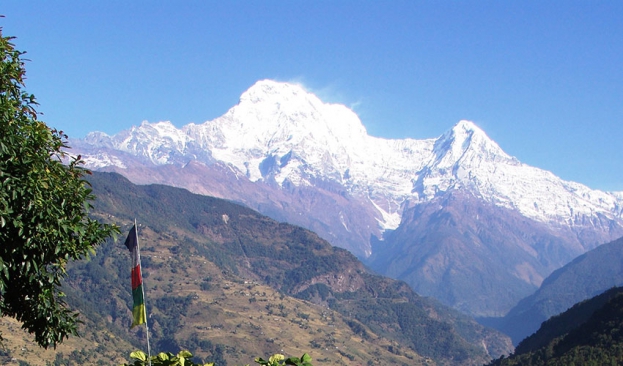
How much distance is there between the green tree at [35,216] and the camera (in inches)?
688

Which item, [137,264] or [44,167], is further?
[137,264]

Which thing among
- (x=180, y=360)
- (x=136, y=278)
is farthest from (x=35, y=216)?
(x=180, y=360)

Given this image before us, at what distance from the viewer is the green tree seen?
57.4 feet

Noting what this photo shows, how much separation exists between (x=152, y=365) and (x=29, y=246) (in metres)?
4.61

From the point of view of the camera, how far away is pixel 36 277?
62.2ft

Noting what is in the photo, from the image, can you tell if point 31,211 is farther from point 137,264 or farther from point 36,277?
point 137,264

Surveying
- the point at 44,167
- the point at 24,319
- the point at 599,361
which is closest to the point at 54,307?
the point at 24,319

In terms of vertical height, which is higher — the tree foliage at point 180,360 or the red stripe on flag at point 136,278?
the red stripe on flag at point 136,278

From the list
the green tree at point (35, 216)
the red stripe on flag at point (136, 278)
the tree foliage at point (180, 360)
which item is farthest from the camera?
the red stripe on flag at point (136, 278)

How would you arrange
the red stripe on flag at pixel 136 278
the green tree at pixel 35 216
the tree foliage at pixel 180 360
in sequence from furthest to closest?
1. the red stripe on flag at pixel 136 278
2. the green tree at pixel 35 216
3. the tree foliage at pixel 180 360

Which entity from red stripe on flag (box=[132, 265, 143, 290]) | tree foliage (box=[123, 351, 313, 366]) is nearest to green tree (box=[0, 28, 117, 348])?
red stripe on flag (box=[132, 265, 143, 290])

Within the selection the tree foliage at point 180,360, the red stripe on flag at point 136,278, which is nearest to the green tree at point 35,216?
the red stripe on flag at point 136,278

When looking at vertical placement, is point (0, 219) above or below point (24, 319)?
above

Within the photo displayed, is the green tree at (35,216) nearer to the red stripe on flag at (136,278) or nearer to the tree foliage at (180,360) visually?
the red stripe on flag at (136,278)
